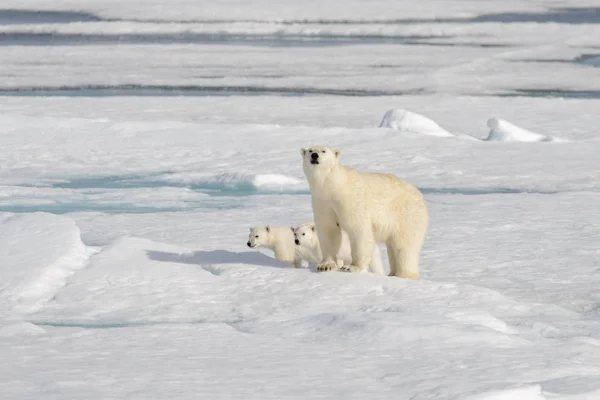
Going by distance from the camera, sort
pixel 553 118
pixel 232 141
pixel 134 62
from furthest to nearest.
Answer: pixel 134 62
pixel 553 118
pixel 232 141

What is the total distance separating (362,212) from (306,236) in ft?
1.89

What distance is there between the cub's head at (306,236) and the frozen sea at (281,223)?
148mm

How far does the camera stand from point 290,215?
6281 millimetres

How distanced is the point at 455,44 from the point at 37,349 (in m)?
14.9

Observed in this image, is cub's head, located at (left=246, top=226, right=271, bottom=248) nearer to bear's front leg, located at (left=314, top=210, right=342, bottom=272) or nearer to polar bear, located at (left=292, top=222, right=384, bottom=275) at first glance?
polar bear, located at (left=292, top=222, right=384, bottom=275)

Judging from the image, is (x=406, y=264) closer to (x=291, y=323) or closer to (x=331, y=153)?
(x=331, y=153)

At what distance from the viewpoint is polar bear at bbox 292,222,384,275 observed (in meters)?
4.63

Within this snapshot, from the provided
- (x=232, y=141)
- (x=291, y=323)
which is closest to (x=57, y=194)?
(x=232, y=141)

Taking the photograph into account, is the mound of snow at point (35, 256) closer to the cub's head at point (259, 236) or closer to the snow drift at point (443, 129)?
the cub's head at point (259, 236)

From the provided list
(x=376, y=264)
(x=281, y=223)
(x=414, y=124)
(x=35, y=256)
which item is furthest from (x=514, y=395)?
(x=414, y=124)

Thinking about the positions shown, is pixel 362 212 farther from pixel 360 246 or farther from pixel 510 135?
pixel 510 135

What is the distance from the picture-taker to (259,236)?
16.2ft

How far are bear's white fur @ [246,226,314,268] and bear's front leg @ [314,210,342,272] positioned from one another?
15.4 inches

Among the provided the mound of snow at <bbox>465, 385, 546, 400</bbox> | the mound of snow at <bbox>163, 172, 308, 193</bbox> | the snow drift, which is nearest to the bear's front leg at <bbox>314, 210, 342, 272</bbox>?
the mound of snow at <bbox>465, 385, 546, 400</bbox>
